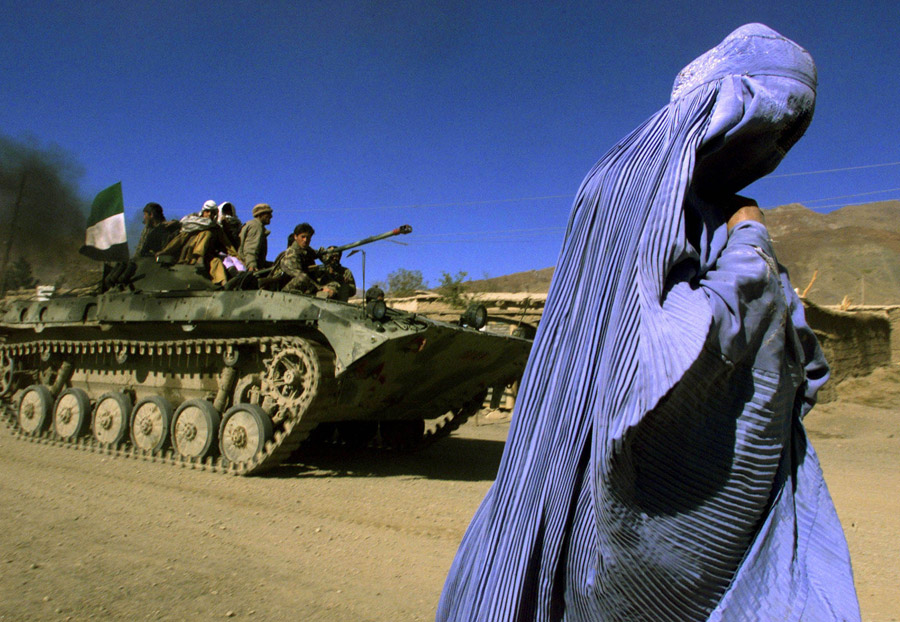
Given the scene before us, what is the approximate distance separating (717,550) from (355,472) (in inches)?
261

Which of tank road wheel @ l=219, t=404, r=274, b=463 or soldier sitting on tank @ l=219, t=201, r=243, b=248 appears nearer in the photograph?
tank road wheel @ l=219, t=404, r=274, b=463

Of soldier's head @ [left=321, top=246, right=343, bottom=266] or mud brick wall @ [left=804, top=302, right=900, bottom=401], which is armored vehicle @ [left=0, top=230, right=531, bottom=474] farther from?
mud brick wall @ [left=804, top=302, right=900, bottom=401]

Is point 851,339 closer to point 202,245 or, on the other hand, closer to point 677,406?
point 202,245

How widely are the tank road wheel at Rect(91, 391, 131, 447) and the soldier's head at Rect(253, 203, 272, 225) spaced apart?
8.66ft

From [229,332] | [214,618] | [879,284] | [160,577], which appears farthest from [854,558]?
[879,284]

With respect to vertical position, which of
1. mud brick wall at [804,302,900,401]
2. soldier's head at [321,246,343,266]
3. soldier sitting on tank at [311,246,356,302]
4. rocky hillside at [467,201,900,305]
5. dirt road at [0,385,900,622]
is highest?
rocky hillside at [467,201,900,305]

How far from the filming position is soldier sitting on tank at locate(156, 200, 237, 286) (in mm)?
8375

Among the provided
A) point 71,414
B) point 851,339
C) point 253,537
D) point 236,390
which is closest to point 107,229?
point 71,414

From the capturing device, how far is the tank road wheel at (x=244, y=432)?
6.68 meters

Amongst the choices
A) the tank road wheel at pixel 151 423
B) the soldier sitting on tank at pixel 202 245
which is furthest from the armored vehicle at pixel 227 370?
the soldier sitting on tank at pixel 202 245

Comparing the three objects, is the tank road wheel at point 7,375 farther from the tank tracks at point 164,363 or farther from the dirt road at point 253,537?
the dirt road at point 253,537

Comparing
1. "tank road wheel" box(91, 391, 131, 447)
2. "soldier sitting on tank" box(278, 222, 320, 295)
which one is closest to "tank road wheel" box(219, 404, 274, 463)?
"soldier sitting on tank" box(278, 222, 320, 295)

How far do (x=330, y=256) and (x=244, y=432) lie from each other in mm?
2304

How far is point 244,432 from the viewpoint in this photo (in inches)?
269
